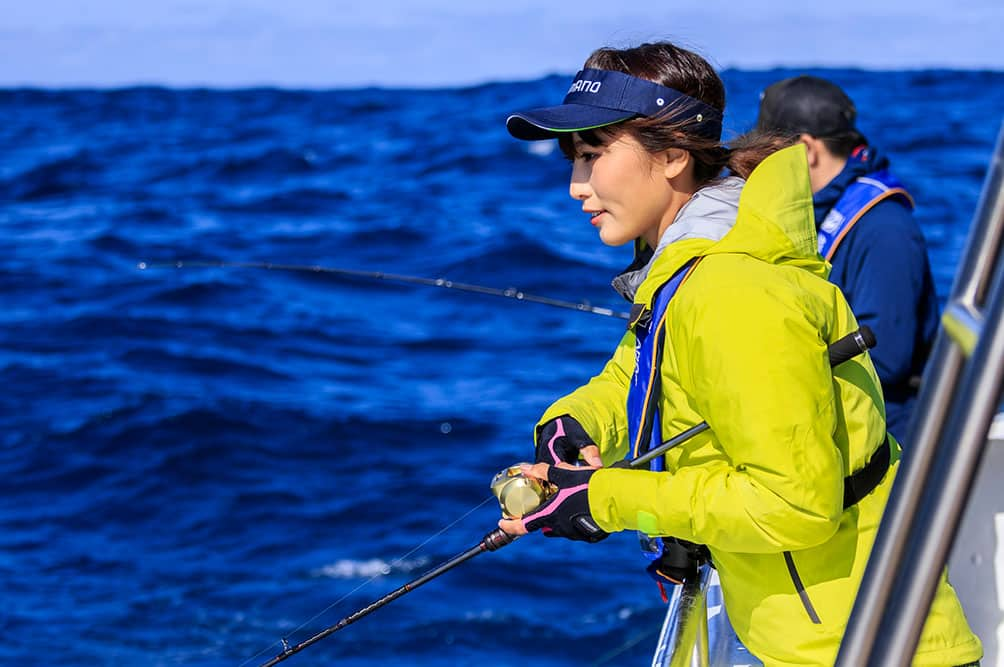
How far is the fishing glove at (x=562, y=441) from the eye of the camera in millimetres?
2449

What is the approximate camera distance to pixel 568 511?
6.87ft

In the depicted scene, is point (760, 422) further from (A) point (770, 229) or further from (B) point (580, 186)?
(B) point (580, 186)

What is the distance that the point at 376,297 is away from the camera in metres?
13.5

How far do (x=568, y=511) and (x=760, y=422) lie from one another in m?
0.45

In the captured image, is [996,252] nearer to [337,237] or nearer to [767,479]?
[767,479]

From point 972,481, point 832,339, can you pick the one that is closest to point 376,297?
point 832,339

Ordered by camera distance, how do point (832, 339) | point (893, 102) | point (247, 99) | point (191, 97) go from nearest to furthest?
1. point (832, 339)
2. point (893, 102)
3. point (247, 99)
4. point (191, 97)

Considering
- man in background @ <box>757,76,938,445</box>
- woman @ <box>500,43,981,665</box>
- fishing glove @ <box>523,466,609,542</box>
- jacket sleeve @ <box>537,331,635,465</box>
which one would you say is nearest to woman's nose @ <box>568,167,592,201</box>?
woman @ <box>500,43,981,665</box>

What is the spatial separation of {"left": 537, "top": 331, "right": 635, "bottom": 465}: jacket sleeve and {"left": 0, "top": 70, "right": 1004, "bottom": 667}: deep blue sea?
1.88ft

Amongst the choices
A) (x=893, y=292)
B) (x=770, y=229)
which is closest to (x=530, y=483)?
(x=770, y=229)

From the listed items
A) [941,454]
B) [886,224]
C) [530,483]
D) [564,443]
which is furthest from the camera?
[886,224]

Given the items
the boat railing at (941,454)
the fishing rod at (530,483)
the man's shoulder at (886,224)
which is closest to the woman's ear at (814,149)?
the man's shoulder at (886,224)

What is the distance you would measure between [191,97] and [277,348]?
46818 mm

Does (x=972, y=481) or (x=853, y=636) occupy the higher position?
(x=972, y=481)
